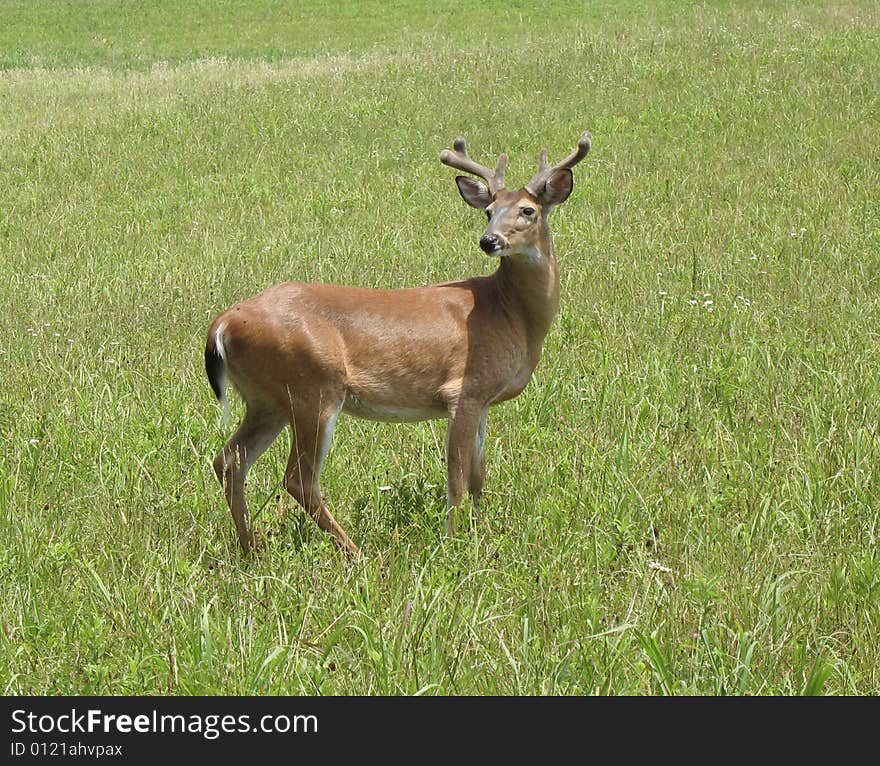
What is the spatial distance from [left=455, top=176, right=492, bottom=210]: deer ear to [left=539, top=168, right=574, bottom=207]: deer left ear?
295 millimetres

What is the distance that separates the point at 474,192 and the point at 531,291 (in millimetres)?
558

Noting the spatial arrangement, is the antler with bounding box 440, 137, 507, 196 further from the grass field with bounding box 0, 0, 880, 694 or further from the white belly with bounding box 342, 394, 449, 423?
the grass field with bounding box 0, 0, 880, 694

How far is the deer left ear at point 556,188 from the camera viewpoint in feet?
15.8

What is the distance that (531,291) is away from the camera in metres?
4.86

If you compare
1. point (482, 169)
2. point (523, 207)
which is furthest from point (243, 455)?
point (482, 169)

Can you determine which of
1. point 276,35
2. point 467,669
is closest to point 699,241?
point 467,669

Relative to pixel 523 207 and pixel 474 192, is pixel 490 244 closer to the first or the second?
pixel 523 207

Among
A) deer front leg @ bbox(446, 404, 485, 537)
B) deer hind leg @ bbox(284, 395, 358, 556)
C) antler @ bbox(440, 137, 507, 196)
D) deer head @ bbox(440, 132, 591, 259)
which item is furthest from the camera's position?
antler @ bbox(440, 137, 507, 196)

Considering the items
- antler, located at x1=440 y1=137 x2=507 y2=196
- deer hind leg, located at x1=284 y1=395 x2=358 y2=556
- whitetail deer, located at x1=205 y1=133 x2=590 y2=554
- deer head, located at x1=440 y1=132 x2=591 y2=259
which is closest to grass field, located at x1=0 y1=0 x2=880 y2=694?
deer hind leg, located at x1=284 y1=395 x2=358 y2=556

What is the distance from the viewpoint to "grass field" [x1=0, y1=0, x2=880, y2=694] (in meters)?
3.23

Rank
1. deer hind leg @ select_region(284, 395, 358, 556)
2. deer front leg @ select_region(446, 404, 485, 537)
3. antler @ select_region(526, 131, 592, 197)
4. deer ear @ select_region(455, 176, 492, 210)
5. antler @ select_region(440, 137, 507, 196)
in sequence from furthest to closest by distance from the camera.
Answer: deer ear @ select_region(455, 176, 492, 210), antler @ select_region(440, 137, 507, 196), antler @ select_region(526, 131, 592, 197), deer front leg @ select_region(446, 404, 485, 537), deer hind leg @ select_region(284, 395, 358, 556)

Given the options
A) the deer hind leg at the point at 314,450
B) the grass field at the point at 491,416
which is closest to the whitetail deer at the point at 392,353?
the deer hind leg at the point at 314,450

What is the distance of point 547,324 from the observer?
4.88 m
